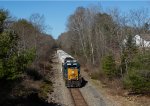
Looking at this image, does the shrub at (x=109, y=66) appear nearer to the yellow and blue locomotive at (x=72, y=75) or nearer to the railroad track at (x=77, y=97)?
the yellow and blue locomotive at (x=72, y=75)

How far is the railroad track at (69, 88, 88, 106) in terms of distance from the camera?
2725 centimetres

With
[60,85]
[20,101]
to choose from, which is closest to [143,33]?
[60,85]

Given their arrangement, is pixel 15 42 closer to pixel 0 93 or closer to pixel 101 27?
pixel 0 93

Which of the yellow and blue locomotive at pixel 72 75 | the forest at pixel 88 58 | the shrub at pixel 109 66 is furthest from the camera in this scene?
the shrub at pixel 109 66

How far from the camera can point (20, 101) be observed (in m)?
23.2

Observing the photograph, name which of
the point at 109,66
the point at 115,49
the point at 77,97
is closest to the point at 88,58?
the point at 115,49

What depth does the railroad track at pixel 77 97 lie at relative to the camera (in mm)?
27250

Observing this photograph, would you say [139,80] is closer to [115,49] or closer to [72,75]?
[72,75]

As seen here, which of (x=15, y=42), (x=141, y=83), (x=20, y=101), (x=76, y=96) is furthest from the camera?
(x=76, y=96)

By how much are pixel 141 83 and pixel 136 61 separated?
2.12 meters

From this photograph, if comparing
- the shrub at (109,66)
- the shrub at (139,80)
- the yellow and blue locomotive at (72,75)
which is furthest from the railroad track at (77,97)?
the shrub at (109,66)

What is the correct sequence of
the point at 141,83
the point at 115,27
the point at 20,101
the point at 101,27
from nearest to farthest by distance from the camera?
the point at 20,101, the point at 141,83, the point at 115,27, the point at 101,27

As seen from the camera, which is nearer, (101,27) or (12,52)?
(12,52)

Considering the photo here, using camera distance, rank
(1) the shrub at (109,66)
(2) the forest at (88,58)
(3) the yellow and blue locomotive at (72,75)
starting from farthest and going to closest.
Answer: (1) the shrub at (109,66)
(3) the yellow and blue locomotive at (72,75)
(2) the forest at (88,58)
